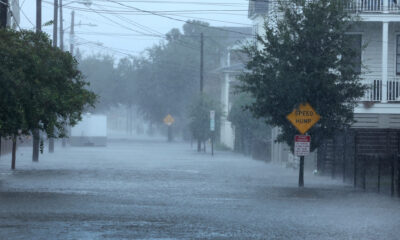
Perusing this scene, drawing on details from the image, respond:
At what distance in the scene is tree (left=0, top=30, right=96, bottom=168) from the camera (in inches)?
812

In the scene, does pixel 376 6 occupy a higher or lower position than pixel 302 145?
higher

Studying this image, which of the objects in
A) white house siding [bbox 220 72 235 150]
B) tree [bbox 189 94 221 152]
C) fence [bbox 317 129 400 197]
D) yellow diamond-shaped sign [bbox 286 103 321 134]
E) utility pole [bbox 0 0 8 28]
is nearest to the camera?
fence [bbox 317 129 400 197]

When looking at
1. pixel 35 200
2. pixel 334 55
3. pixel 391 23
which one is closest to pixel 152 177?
pixel 334 55

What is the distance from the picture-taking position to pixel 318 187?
24562 mm

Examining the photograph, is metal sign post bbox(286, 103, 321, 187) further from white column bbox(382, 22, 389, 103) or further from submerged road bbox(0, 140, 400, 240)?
white column bbox(382, 22, 389, 103)

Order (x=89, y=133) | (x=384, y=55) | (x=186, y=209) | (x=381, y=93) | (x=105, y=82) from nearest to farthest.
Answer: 1. (x=186, y=209)
2. (x=384, y=55)
3. (x=381, y=93)
4. (x=89, y=133)
5. (x=105, y=82)

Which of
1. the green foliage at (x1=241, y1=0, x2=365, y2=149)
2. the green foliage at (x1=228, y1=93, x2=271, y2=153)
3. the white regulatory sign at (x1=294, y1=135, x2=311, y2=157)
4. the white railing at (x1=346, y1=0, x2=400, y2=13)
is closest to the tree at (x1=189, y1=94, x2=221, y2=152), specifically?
the green foliage at (x1=228, y1=93, x2=271, y2=153)

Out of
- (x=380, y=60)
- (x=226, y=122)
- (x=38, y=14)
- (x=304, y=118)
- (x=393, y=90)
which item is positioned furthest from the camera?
(x=226, y=122)

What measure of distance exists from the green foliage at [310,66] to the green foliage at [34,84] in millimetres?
5451

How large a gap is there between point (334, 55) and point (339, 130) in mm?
2309

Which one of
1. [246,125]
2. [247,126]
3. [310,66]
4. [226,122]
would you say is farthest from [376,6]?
[226,122]

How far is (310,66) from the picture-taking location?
23.7 m

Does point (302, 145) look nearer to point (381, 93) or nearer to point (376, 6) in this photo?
point (381, 93)

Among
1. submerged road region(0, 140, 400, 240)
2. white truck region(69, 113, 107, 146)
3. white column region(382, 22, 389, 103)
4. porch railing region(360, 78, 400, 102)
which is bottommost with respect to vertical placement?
submerged road region(0, 140, 400, 240)
